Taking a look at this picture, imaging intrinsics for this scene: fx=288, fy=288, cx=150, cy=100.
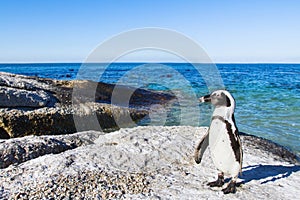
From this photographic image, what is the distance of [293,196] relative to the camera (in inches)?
164

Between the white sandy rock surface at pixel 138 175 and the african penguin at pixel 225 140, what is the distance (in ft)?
0.94

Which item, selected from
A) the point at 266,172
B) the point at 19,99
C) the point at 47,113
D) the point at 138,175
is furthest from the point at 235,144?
the point at 19,99

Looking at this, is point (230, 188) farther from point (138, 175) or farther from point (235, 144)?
point (138, 175)

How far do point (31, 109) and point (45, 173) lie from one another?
479 centimetres

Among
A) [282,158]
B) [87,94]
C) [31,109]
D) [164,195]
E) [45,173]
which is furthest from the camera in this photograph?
[87,94]

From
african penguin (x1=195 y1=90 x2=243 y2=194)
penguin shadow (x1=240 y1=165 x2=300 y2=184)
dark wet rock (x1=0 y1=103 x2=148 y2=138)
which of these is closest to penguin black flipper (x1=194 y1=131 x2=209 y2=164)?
african penguin (x1=195 y1=90 x2=243 y2=194)

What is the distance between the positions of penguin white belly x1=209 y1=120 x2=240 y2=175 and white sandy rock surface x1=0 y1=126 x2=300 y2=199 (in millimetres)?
359

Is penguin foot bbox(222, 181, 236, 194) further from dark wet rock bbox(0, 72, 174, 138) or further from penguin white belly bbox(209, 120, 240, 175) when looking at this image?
dark wet rock bbox(0, 72, 174, 138)

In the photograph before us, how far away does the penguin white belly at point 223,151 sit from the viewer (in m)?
4.16

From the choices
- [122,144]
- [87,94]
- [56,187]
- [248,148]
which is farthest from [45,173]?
[87,94]

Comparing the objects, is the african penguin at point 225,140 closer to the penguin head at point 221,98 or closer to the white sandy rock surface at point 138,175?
the penguin head at point 221,98

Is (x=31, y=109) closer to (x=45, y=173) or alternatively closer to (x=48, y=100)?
(x=48, y=100)

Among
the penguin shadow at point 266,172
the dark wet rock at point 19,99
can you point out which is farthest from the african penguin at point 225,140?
the dark wet rock at point 19,99

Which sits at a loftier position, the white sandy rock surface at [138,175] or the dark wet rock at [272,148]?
the white sandy rock surface at [138,175]
